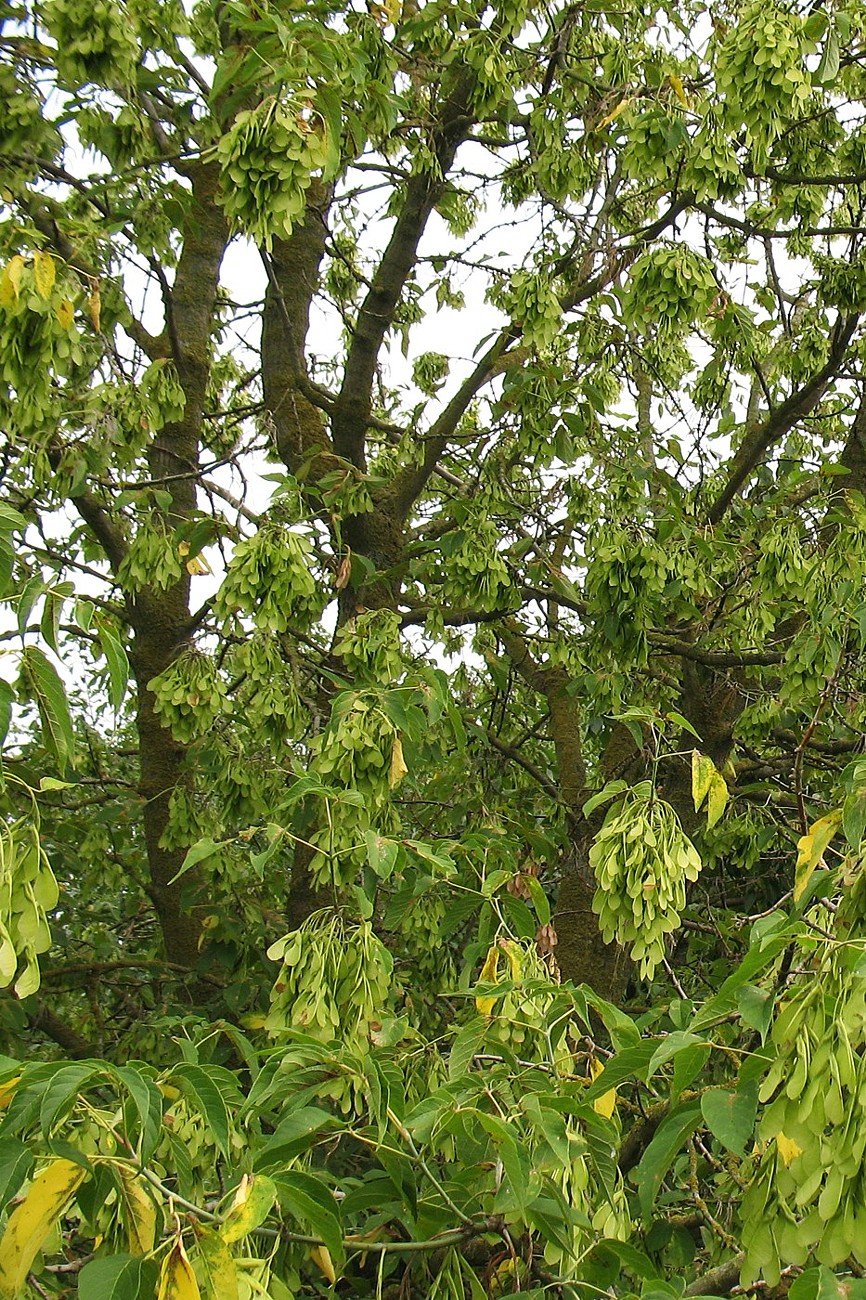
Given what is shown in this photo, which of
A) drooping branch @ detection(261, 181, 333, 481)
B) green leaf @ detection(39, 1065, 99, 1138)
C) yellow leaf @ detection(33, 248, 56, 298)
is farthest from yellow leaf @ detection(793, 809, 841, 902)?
drooping branch @ detection(261, 181, 333, 481)

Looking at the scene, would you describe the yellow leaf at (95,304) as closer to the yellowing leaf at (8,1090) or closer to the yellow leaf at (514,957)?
the yellow leaf at (514,957)

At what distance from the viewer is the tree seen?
1.60 meters

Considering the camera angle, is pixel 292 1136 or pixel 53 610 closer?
pixel 292 1136

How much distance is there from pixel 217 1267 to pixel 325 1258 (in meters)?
0.45

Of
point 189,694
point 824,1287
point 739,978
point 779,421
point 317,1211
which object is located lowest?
point 824,1287

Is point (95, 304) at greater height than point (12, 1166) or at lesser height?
greater

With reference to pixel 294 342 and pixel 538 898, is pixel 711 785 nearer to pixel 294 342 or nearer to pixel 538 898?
pixel 538 898

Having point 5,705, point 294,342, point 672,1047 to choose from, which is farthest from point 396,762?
point 294,342

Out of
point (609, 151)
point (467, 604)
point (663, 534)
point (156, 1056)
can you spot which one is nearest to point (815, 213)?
point (609, 151)

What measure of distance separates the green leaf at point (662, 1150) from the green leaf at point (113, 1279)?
0.69m

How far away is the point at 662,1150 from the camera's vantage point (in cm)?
163

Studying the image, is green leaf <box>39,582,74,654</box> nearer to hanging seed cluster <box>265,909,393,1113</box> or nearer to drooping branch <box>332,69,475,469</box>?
hanging seed cluster <box>265,909,393,1113</box>

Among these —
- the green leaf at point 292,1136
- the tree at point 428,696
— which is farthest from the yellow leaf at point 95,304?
the green leaf at point 292,1136

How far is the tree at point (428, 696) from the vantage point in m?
1.60
